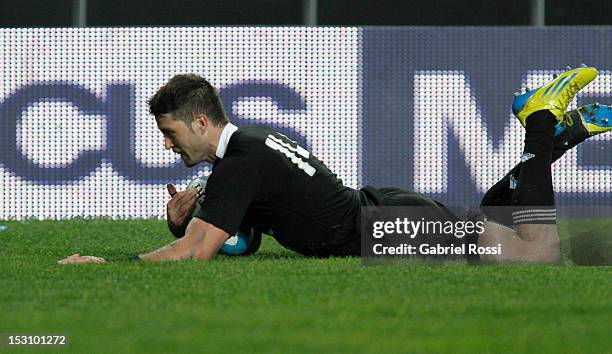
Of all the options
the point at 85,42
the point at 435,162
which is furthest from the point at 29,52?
the point at 435,162

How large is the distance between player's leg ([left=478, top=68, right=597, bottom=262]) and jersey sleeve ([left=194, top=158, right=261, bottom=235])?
1.17 metres

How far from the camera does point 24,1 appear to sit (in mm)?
12984

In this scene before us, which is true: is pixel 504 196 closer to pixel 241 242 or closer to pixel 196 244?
pixel 241 242

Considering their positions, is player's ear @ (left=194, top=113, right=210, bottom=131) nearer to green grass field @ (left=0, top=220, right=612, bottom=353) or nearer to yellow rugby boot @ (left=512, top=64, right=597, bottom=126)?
green grass field @ (left=0, top=220, right=612, bottom=353)

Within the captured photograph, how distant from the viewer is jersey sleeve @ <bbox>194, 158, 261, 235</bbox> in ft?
17.9

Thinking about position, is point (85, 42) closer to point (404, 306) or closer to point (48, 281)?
point (48, 281)

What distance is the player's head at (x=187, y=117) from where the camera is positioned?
226 inches

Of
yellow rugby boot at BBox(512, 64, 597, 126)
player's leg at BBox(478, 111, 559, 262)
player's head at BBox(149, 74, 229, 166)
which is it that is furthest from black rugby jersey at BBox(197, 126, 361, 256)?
yellow rugby boot at BBox(512, 64, 597, 126)

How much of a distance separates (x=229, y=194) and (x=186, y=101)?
54 cm

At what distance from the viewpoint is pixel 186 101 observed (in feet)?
18.9

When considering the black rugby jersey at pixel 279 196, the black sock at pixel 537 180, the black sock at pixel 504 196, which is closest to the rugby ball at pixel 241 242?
the black rugby jersey at pixel 279 196

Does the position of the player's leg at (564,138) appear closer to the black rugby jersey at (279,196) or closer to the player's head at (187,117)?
the black rugby jersey at (279,196)

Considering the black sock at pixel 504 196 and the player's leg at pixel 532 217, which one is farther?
the black sock at pixel 504 196

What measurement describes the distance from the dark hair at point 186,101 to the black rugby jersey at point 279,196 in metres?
0.15
